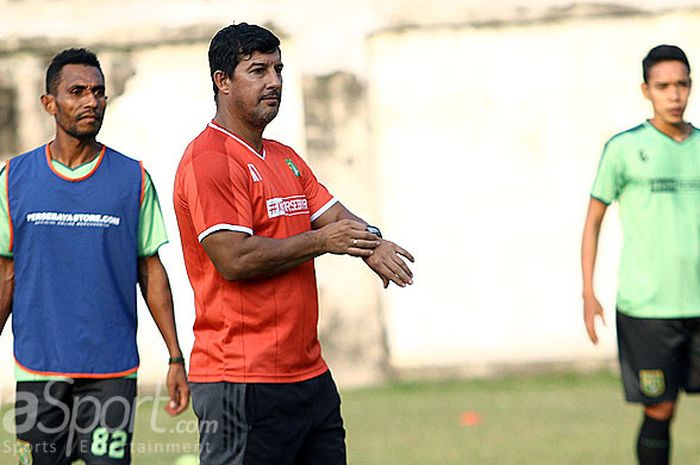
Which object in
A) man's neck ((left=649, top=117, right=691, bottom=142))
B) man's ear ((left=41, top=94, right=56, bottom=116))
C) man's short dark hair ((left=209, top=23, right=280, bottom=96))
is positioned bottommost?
man's neck ((left=649, top=117, right=691, bottom=142))

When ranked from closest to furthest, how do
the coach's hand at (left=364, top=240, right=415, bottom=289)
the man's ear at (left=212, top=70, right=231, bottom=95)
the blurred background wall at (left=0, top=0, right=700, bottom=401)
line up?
the coach's hand at (left=364, top=240, right=415, bottom=289)
the man's ear at (left=212, top=70, right=231, bottom=95)
the blurred background wall at (left=0, top=0, right=700, bottom=401)

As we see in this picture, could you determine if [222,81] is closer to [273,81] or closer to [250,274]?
[273,81]

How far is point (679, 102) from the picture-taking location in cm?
718

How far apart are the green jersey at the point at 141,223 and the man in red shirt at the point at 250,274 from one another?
979mm

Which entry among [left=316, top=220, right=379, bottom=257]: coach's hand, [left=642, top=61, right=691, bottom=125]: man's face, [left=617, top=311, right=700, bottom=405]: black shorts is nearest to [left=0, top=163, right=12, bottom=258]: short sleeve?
[left=316, top=220, right=379, bottom=257]: coach's hand

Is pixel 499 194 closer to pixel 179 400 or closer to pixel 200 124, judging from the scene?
pixel 200 124

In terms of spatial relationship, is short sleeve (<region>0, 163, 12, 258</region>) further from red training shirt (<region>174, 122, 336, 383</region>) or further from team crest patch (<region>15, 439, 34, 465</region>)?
red training shirt (<region>174, 122, 336, 383</region>)

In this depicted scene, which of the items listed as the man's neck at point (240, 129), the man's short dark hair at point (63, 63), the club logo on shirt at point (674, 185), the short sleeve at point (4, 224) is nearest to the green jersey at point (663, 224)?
the club logo on shirt at point (674, 185)

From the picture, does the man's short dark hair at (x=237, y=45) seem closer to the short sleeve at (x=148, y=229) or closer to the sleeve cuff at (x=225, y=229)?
the sleeve cuff at (x=225, y=229)

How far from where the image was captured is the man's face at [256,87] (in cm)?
497

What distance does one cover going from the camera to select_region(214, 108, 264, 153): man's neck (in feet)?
16.5

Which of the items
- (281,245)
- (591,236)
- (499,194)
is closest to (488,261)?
(499,194)

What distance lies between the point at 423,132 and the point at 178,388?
6972mm

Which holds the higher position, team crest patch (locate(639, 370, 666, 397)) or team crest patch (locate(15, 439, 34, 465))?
team crest patch (locate(15, 439, 34, 465))
